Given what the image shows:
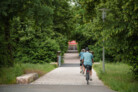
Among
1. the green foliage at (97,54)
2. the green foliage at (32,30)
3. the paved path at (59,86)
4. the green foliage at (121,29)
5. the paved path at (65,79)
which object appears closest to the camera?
the green foliage at (121,29)

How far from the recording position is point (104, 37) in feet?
28.5

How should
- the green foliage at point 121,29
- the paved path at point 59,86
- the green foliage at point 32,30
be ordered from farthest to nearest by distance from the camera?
1. the green foliage at point 32,30
2. the paved path at point 59,86
3. the green foliage at point 121,29

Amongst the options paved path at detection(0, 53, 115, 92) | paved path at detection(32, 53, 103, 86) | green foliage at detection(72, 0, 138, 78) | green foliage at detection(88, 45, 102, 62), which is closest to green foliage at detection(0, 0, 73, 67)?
paved path at detection(32, 53, 103, 86)

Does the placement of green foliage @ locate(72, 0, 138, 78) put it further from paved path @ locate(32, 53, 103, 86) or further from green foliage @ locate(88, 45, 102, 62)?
green foliage @ locate(88, 45, 102, 62)

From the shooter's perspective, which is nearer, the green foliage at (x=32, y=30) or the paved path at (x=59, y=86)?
the paved path at (x=59, y=86)

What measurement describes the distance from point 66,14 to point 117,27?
24.2m

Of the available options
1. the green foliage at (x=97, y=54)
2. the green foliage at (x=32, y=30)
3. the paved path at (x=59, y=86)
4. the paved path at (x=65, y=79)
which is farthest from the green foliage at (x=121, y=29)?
the green foliage at (x=97, y=54)

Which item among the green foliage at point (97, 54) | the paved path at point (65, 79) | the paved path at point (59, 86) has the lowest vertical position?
the paved path at point (65, 79)

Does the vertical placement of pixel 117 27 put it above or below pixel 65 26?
below

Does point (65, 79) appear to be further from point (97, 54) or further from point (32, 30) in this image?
point (97, 54)

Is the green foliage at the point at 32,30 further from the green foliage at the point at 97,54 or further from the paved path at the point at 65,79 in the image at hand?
the green foliage at the point at 97,54

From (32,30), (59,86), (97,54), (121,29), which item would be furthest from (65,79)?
(97,54)

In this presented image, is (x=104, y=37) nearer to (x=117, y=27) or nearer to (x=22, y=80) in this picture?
(x=117, y=27)

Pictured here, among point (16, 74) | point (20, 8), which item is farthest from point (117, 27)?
point (16, 74)
